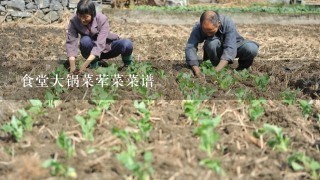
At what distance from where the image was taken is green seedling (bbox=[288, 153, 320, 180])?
9.35ft

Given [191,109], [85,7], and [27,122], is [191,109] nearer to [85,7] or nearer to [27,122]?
[27,122]

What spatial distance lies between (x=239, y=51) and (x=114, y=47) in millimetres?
1549

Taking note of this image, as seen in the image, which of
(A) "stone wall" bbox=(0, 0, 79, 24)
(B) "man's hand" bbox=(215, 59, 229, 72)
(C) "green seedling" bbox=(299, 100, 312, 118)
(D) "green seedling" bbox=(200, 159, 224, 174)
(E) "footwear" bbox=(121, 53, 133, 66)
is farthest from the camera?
(A) "stone wall" bbox=(0, 0, 79, 24)

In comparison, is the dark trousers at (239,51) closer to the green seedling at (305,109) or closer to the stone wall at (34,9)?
the green seedling at (305,109)

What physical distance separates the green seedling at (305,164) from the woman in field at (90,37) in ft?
10.1

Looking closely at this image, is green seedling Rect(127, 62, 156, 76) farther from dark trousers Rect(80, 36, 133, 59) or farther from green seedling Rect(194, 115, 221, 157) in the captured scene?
green seedling Rect(194, 115, 221, 157)

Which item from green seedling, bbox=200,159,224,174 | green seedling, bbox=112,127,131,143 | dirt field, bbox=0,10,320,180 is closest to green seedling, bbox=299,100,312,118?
dirt field, bbox=0,10,320,180

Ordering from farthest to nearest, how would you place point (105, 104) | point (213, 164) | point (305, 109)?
point (305, 109) < point (105, 104) < point (213, 164)

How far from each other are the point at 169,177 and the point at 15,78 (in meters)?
3.52

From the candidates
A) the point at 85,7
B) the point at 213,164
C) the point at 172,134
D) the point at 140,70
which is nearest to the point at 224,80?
the point at 140,70

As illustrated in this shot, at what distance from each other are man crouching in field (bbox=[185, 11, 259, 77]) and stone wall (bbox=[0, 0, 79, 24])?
7146mm

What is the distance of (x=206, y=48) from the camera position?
6168 millimetres

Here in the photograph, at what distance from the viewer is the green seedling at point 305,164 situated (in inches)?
112

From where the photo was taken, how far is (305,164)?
2.94 metres
